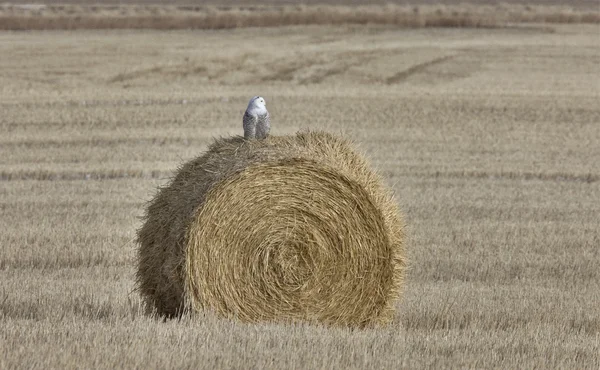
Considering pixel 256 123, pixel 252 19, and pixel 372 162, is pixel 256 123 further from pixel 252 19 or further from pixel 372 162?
pixel 252 19

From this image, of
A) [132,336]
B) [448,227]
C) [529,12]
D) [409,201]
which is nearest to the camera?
[132,336]

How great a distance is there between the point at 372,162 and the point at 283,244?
886 cm

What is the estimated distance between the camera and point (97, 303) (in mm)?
8117

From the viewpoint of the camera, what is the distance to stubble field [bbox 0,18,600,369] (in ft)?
21.6

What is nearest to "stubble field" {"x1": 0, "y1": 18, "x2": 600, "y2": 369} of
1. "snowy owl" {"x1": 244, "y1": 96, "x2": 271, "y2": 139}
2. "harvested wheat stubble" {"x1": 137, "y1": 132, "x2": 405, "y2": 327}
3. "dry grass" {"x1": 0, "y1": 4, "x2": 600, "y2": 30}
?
"harvested wheat stubble" {"x1": 137, "y1": 132, "x2": 405, "y2": 327}

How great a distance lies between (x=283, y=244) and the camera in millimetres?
7438

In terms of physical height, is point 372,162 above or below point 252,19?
above

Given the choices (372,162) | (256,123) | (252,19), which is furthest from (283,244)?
(252,19)

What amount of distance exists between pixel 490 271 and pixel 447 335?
276 centimetres

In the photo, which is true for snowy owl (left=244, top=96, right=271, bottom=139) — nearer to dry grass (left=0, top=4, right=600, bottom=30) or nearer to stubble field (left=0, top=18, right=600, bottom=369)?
stubble field (left=0, top=18, right=600, bottom=369)

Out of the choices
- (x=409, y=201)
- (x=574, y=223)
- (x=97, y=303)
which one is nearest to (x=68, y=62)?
(x=409, y=201)

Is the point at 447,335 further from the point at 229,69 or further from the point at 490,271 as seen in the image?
the point at 229,69

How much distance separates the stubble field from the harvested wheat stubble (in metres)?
0.31

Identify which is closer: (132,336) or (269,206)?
(132,336)
